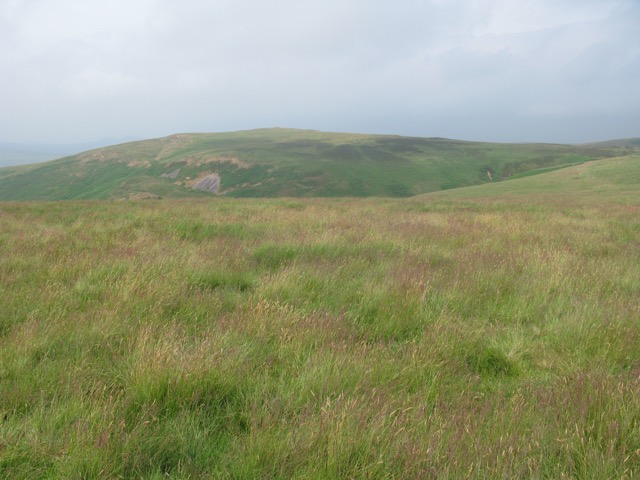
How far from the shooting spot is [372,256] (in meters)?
7.59

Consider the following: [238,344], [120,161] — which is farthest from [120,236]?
[120,161]

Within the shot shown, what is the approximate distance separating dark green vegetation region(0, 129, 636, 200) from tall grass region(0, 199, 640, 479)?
6111 centimetres

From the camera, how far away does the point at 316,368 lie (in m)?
3.01

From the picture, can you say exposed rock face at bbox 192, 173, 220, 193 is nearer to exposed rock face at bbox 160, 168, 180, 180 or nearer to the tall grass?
exposed rock face at bbox 160, 168, 180, 180

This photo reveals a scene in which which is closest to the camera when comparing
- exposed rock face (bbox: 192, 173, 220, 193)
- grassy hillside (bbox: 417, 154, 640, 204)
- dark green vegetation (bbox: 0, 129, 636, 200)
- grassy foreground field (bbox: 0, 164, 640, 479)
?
grassy foreground field (bbox: 0, 164, 640, 479)

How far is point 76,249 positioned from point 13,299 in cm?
325

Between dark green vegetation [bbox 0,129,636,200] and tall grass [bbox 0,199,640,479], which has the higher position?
dark green vegetation [bbox 0,129,636,200]

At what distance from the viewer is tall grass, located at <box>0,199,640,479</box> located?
2154mm

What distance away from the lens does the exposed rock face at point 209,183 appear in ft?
257

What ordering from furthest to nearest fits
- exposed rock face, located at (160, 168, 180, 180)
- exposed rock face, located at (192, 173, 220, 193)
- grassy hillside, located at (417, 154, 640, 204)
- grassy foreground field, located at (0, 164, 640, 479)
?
exposed rock face, located at (160, 168, 180, 180) → exposed rock face, located at (192, 173, 220, 193) → grassy hillside, located at (417, 154, 640, 204) → grassy foreground field, located at (0, 164, 640, 479)

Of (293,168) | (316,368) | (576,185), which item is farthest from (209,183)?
(316,368)

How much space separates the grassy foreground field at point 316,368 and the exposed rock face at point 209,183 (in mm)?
73901

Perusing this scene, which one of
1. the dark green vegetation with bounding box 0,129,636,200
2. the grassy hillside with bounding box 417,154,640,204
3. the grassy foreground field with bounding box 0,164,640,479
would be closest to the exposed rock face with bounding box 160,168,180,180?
the dark green vegetation with bounding box 0,129,636,200

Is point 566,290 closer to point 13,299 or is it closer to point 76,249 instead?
point 13,299
